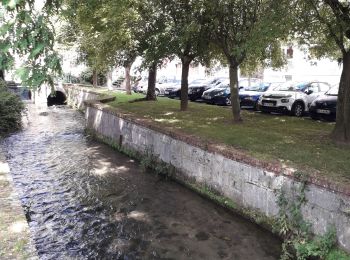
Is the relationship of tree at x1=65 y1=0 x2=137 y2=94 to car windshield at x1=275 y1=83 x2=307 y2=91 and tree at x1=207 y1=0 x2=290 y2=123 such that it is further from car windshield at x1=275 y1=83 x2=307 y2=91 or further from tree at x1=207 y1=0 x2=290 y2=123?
car windshield at x1=275 y1=83 x2=307 y2=91

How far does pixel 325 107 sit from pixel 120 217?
29.8ft

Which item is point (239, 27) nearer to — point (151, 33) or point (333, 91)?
point (151, 33)

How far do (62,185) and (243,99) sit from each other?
11.7 meters

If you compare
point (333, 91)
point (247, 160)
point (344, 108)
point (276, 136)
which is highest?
point (333, 91)

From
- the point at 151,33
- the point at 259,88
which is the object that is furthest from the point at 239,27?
the point at 259,88

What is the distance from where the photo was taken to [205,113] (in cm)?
1560

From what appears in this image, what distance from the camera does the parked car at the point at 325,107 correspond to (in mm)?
14123

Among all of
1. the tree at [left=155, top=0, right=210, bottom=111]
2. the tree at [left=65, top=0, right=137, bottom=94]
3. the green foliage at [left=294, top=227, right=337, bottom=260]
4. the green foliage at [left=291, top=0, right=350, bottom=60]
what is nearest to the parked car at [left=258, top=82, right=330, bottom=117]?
the tree at [left=155, top=0, right=210, bottom=111]

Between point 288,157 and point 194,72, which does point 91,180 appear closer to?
point 288,157

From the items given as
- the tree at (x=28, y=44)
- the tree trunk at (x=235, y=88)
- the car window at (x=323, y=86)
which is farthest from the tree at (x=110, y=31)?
the tree at (x=28, y=44)

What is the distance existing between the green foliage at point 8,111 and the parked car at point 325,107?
1194 cm

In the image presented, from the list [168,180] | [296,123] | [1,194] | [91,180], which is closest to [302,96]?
[296,123]

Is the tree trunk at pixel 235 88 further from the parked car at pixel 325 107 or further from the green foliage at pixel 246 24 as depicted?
the parked car at pixel 325 107

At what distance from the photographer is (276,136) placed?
405 inches
